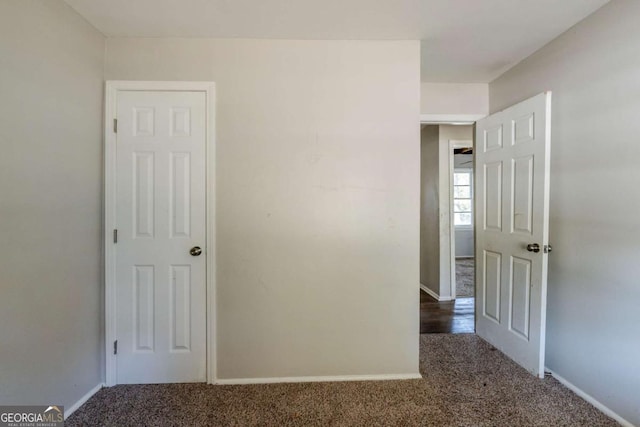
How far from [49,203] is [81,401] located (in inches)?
47.8

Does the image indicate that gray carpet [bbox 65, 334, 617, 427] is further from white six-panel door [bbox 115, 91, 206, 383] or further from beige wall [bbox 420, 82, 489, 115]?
beige wall [bbox 420, 82, 489, 115]

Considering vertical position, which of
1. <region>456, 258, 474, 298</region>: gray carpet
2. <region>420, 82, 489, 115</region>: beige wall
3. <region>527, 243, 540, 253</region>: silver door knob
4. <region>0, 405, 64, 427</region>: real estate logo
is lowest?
<region>456, 258, 474, 298</region>: gray carpet

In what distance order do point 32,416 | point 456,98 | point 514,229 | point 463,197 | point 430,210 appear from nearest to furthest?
point 32,416
point 514,229
point 456,98
point 430,210
point 463,197

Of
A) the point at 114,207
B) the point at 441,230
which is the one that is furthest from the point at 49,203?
the point at 441,230

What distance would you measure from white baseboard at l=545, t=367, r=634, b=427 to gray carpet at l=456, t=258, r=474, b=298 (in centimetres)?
198

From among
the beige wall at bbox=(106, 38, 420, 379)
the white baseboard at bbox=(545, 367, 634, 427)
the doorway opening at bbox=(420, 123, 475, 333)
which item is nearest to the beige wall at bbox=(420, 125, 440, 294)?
the doorway opening at bbox=(420, 123, 475, 333)

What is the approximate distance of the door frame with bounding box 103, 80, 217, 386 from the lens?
1905 mm

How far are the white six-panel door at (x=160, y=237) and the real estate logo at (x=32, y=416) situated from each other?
39 cm

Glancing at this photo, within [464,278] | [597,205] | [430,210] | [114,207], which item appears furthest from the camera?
[464,278]

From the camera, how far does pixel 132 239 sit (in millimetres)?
1934

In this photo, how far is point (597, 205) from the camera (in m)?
1.74

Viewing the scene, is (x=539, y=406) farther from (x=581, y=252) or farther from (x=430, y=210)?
(x=430, y=210)

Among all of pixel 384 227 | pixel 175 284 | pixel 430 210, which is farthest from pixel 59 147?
pixel 430 210

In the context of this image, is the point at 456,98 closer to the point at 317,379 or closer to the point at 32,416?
the point at 317,379
